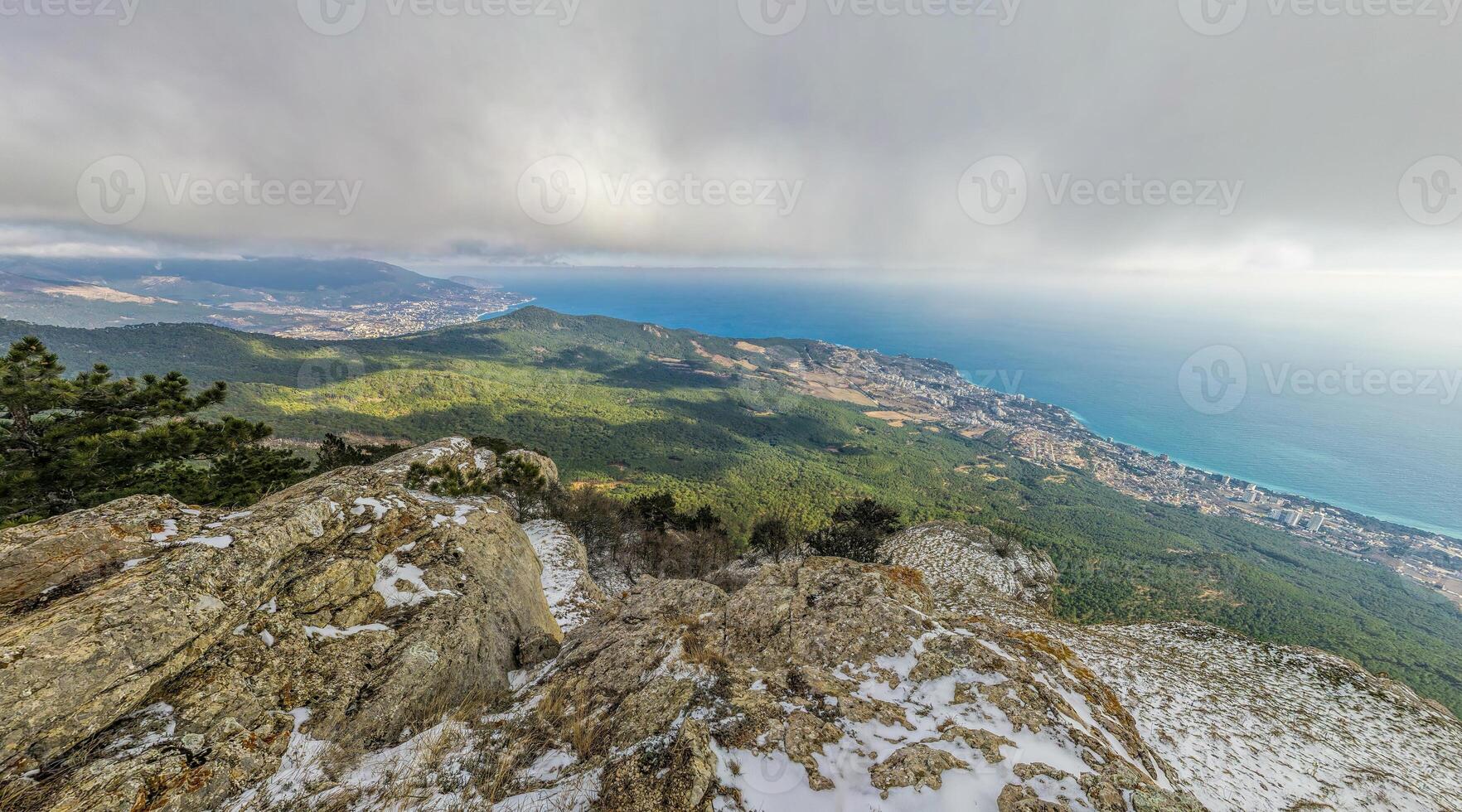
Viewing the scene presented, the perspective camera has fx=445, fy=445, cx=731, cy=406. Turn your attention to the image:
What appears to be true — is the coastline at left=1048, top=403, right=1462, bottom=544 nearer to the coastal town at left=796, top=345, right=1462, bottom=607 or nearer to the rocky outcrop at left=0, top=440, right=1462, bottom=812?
the coastal town at left=796, top=345, right=1462, bottom=607

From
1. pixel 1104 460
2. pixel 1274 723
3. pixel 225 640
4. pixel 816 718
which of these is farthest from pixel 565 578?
pixel 1104 460

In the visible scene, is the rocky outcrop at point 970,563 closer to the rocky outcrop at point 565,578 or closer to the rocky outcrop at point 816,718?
the rocky outcrop at point 816,718

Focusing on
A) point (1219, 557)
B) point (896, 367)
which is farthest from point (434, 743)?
point (896, 367)

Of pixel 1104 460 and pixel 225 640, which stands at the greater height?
pixel 225 640

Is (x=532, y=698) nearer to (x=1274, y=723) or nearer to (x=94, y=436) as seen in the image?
(x=94, y=436)

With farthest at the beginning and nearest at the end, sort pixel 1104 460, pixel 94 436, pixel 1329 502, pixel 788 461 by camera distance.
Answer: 1. pixel 1104 460
2. pixel 1329 502
3. pixel 788 461
4. pixel 94 436

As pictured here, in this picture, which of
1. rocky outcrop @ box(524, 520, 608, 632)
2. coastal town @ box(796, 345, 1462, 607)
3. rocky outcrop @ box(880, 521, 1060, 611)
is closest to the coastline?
coastal town @ box(796, 345, 1462, 607)
